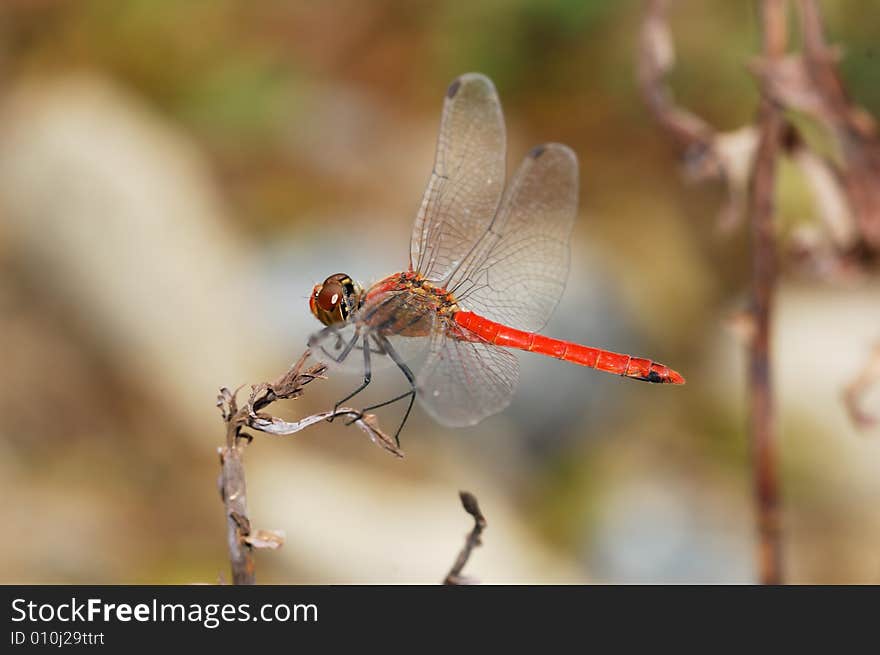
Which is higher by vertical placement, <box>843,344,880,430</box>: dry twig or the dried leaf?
<box>843,344,880,430</box>: dry twig

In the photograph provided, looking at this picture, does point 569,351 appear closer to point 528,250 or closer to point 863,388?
point 528,250

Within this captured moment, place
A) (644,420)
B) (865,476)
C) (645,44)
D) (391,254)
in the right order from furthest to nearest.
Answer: (391,254), (644,420), (865,476), (645,44)

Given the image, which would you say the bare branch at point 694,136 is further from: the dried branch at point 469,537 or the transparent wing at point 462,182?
the dried branch at point 469,537

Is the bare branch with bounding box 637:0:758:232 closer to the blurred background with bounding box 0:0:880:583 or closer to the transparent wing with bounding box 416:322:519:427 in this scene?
the transparent wing with bounding box 416:322:519:427

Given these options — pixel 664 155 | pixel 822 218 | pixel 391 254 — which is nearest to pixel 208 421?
pixel 391 254

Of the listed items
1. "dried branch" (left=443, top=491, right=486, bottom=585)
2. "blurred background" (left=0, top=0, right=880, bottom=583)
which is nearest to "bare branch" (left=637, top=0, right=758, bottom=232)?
"dried branch" (left=443, top=491, right=486, bottom=585)

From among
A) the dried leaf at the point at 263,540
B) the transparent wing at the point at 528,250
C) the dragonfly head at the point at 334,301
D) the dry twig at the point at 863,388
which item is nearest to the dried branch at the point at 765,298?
the dry twig at the point at 863,388

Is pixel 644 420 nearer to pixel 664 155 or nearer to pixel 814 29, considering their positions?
pixel 664 155
